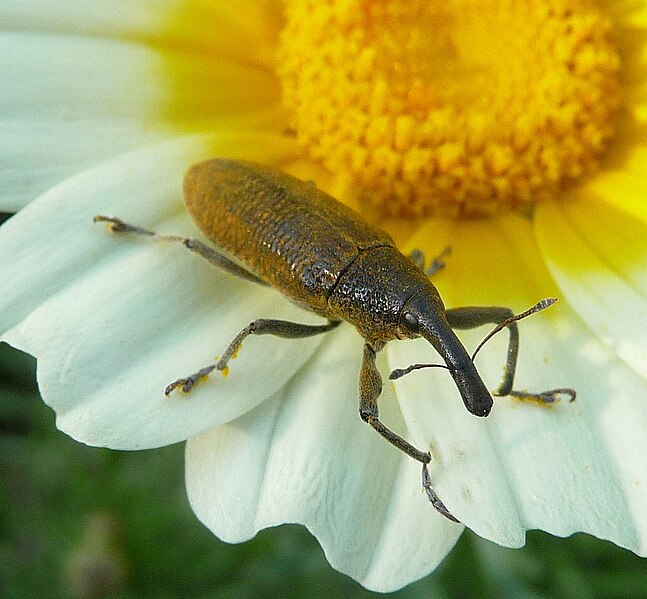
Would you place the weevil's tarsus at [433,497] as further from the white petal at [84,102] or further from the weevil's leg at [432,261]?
the white petal at [84,102]

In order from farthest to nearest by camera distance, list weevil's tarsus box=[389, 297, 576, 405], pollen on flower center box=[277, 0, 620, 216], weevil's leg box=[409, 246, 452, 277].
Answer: pollen on flower center box=[277, 0, 620, 216] → weevil's leg box=[409, 246, 452, 277] → weevil's tarsus box=[389, 297, 576, 405]

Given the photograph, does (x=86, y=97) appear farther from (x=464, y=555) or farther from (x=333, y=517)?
(x=464, y=555)

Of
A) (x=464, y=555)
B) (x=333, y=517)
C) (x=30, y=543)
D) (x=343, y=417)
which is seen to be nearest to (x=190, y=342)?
(x=343, y=417)

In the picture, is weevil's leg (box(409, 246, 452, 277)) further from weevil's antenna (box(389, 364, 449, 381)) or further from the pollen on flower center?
weevil's antenna (box(389, 364, 449, 381))

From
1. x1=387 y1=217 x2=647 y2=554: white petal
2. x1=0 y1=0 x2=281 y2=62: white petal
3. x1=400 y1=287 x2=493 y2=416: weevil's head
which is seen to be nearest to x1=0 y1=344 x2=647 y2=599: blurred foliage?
x1=387 y1=217 x2=647 y2=554: white petal

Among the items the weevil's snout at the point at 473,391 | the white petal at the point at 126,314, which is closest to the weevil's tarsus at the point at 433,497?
the weevil's snout at the point at 473,391

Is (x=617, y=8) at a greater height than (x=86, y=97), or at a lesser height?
greater
